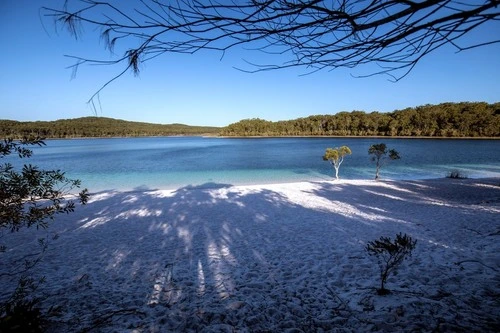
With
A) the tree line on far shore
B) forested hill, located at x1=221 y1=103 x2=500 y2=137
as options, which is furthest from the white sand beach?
forested hill, located at x1=221 y1=103 x2=500 y2=137

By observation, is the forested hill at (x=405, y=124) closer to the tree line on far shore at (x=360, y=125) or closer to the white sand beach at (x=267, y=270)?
the tree line on far shore at (x=360, y=125)

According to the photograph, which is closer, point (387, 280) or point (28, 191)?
point (28, 191)

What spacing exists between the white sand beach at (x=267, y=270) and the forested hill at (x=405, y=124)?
10215 centimetres

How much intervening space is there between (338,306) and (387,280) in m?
1.21

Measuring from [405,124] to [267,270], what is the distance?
377 feet

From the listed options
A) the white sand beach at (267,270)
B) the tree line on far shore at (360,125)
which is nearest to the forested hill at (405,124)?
the tree line on far shore at (360,125)

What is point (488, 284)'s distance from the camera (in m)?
3.61

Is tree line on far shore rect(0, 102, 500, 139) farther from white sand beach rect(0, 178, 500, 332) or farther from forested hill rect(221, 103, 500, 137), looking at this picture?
white sand beach rect(0, 178, 500, 332)

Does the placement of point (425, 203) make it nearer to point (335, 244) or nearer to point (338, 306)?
point (335, 244)

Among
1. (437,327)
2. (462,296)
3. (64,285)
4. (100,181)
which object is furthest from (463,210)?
(100,181)

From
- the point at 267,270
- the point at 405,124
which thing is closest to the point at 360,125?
the point at 405,124

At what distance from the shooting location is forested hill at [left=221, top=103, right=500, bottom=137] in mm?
83188

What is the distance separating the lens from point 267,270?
Result: 15.6 feet

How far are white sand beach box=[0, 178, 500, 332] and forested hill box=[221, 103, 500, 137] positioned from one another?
102150 millimetres
